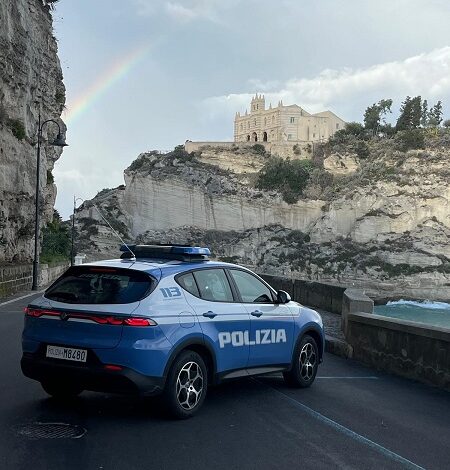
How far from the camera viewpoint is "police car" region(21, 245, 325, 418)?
19.3 feet

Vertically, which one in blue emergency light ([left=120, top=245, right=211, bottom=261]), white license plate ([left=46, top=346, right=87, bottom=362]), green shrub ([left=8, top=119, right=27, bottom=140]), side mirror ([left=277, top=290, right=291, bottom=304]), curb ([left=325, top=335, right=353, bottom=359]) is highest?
green shrub ([left=8, top=119, right=27, bottom=140])

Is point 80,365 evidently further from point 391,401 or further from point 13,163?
point 13,163

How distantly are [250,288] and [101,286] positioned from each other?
2.09 meters

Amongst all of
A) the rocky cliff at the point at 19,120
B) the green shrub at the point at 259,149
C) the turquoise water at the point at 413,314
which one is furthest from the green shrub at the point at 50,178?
the green shrub at the point at 259,149

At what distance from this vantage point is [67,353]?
609 cm

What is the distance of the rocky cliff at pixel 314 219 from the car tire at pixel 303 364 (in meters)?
82.6

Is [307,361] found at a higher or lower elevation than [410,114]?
lower

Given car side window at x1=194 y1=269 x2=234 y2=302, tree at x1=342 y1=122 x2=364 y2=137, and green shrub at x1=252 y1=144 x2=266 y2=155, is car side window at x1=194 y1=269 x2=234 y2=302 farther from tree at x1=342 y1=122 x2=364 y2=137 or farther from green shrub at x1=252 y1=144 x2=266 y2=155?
tree at x1=342 y1=122 x2=364 y2=137

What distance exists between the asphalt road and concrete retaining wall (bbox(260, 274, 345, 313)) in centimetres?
790

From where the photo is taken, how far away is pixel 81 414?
638 cm

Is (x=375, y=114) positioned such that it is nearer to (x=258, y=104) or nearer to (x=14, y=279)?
(x=258, y=104)

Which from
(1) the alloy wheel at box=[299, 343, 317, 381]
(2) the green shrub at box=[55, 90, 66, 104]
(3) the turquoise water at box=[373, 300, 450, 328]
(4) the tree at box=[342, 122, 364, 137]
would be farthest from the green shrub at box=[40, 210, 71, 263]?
(4) the tree at box=[342, 122, 364, 137]

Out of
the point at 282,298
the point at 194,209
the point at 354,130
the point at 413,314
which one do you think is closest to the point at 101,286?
the point at 282,298

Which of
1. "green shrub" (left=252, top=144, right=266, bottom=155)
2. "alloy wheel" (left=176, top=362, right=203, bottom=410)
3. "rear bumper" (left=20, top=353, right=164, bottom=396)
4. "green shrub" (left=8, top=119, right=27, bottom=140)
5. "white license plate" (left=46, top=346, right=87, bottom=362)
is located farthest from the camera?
"green shrub" (left=252, top=144, right=266, bottom=155)
